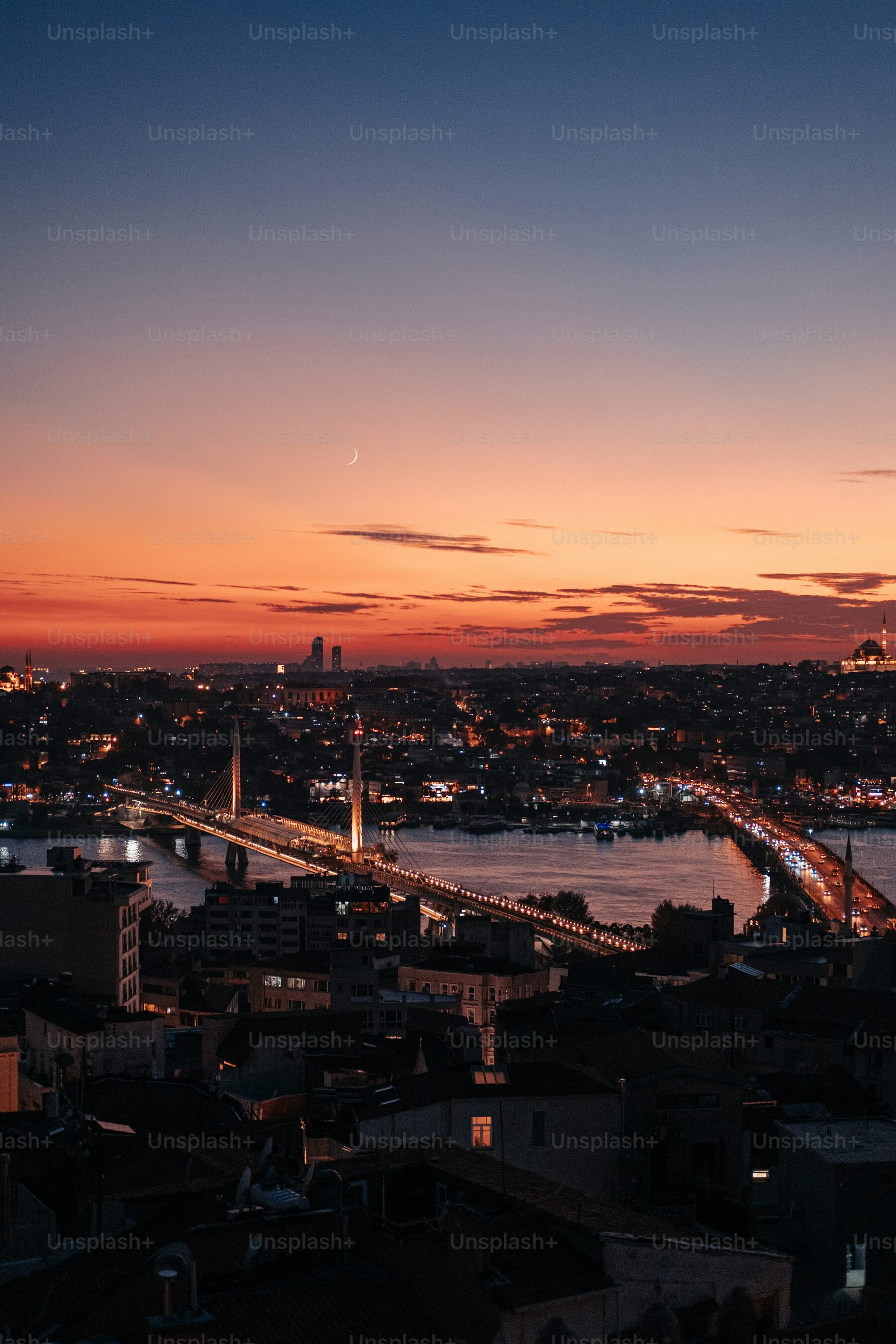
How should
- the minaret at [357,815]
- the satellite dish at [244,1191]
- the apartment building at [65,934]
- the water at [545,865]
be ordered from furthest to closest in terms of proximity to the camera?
1. the minaret at [357,815]
2. the water at [545,865]
3. the apartment building at [65,934]
4. the satellite dish at [244,1191]

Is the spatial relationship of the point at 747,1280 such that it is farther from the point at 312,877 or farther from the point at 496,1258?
the point at 312,877

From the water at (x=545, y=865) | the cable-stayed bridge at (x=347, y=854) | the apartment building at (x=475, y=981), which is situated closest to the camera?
the apartment building at (x=475, y=981)

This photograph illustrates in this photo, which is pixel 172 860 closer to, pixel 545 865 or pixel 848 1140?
pixel 545 865

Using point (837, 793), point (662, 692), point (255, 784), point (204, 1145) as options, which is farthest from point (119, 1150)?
point (662, 692)

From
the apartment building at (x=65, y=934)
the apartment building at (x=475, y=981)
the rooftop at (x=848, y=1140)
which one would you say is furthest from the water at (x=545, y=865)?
the rooftop at (x=848, y=1140)

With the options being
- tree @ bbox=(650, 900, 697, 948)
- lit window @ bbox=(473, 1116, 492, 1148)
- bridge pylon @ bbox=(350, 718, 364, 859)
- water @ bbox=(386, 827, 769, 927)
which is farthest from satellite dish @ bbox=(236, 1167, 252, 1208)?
bridge pylon @ bbox=(350, 718, 364, 859)

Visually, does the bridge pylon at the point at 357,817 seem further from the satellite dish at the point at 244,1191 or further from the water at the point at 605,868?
the satellite dish at the point at 244,1191

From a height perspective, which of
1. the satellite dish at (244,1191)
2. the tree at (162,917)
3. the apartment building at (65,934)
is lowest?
the tree at (162,917)
